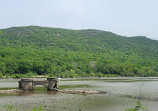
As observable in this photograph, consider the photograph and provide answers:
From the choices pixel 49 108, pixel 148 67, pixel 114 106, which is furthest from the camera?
pixel 148 67

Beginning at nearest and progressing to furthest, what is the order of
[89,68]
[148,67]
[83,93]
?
[83,93], [89,68], [148,67]

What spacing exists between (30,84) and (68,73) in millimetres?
91432

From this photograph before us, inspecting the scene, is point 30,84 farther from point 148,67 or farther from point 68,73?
point 148,67

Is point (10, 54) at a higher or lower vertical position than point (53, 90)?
higher

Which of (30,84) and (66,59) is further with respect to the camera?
(66,59)

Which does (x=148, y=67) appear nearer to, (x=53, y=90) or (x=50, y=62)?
(x=50, y=62)

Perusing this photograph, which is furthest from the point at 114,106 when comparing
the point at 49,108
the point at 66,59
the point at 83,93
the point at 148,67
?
the point at 148,67

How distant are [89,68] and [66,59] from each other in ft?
66.4

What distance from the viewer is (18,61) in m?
139

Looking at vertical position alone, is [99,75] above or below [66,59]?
below

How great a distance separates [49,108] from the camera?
34031mm

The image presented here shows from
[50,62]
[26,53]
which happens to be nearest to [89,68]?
[50,62]

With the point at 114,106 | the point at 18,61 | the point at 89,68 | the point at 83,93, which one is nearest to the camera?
the point at 114,106

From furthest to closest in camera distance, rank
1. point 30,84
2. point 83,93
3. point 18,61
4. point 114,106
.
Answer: point 18,61 → point 30,84 → point 83,93 → point 114,106
